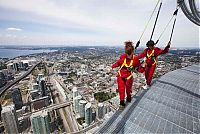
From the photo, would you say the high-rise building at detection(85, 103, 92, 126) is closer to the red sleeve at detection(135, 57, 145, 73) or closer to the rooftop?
the rooftop

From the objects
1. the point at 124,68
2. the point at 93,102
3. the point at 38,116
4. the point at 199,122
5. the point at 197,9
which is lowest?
the point at 93,102

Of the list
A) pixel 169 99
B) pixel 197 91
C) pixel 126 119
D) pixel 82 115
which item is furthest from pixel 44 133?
pixel 197 91

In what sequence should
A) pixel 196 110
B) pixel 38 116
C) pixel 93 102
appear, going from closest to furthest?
1. pixel 196 110
2. pixel 38 116
3. pixel 93 102

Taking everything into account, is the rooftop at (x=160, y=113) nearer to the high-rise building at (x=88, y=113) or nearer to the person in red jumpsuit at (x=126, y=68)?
the person in red jumpsuit at (x=126, y=68)

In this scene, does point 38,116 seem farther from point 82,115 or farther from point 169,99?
point 169,99

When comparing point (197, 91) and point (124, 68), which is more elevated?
point (124, 68)

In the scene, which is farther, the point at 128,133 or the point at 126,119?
the point at 126,119

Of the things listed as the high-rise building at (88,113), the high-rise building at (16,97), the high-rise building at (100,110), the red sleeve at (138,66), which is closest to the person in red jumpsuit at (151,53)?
the red sleeve at (138,66)

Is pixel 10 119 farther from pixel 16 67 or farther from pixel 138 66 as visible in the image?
pixel 16 67
